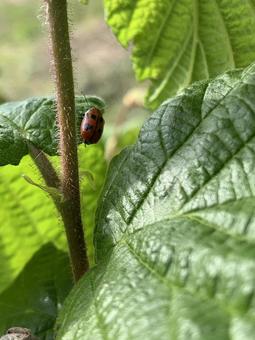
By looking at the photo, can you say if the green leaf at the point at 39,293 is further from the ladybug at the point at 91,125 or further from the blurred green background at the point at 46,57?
the blurred green background at the point at 46,57

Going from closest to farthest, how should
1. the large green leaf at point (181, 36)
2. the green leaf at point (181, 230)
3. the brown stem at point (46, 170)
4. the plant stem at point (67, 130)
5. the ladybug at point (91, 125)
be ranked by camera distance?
the green leaf at point (181, 230), the plant stem at point (67, 130), the brown stem at point (46, 170), the ladybug at point (91, 125), the large green leaf at point (181, 36)

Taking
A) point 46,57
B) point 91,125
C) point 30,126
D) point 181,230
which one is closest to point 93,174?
point 91,125

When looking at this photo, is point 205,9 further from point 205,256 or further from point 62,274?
point 205,256

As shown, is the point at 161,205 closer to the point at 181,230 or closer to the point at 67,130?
the point at 181,230

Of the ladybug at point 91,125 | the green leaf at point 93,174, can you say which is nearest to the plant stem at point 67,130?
the ladybug at point 91,125

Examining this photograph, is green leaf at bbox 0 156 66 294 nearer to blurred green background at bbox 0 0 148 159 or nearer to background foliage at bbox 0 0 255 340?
background foliage at bbox 0 0 255 340

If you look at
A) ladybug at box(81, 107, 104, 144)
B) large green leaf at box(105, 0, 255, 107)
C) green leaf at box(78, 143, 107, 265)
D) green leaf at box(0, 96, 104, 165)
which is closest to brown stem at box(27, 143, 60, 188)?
green leaf at box(0, 96, 104, 165)

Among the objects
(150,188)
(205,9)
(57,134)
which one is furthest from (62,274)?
(205,9)
